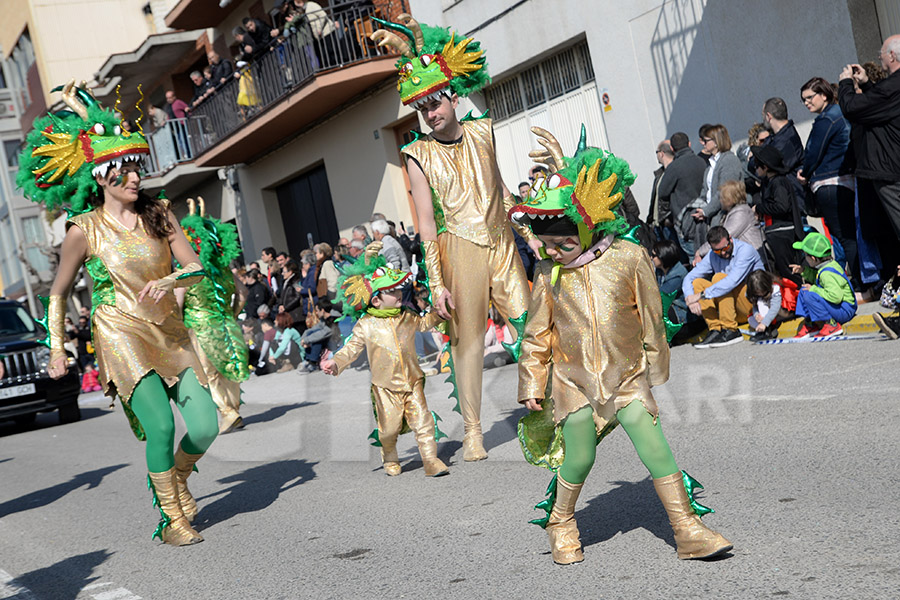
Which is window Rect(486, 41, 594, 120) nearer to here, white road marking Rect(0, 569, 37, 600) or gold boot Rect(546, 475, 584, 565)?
white road marking Rect(0, 569, 37, 600)

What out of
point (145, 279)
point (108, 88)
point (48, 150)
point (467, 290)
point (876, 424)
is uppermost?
point (108, 88)

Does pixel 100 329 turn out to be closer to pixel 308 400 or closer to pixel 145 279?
pixel 145 279

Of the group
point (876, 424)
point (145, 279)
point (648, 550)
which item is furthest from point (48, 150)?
point (876, 424)

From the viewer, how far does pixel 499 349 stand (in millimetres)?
12617

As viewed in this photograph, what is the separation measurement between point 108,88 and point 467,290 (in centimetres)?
2929

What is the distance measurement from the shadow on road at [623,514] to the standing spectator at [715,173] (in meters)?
6.43

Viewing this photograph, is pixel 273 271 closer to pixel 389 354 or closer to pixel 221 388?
pixel 221 388

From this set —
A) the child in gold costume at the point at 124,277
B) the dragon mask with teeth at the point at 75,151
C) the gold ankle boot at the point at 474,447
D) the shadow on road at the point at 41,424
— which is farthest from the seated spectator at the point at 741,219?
the shadow on road at the point at 41,424

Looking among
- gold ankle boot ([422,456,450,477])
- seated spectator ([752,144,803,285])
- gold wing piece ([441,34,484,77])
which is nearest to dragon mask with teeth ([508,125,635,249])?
gold wing piece ([441,34,484,77])

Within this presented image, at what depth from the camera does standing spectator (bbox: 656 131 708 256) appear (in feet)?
39.4

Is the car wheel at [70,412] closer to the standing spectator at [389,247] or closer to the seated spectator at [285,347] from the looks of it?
the seated spectator at [285,347]

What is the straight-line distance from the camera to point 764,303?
33.9 feet

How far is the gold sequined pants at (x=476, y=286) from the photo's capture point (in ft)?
21.9

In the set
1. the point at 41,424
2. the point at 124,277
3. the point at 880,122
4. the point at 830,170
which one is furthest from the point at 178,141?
the point at 124,277
